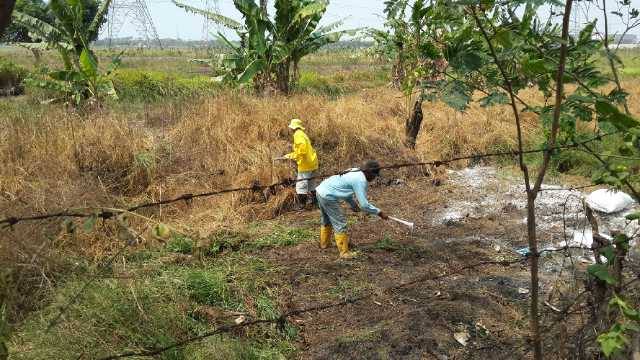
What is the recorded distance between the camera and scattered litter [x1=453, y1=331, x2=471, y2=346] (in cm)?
378

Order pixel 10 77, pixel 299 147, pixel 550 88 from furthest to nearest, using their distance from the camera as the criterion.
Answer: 1. pixel 10 77
2. pixel 299 147
3. pixel 550 88

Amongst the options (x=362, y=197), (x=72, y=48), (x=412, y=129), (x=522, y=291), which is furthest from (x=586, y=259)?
(x=72, y=48)

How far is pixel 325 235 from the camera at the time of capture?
5742 mm

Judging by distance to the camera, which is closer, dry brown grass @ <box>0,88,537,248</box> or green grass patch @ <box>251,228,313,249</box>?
green grass patch @ <box>251,228,313,249</box>

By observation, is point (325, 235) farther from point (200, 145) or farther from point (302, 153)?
point (200, 145)

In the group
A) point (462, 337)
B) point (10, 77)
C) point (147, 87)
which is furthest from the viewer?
point (10, 77)

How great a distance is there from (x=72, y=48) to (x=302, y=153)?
19.6 ft

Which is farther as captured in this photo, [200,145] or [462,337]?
[200,145]

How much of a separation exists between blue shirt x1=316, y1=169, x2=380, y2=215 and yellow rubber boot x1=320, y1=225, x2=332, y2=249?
1.51 ft

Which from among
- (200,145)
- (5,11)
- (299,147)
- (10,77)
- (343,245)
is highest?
(5,11)

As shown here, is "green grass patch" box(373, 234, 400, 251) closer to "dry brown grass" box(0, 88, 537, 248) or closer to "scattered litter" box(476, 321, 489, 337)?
"scattered litter" box(476, 321, 489, 337)

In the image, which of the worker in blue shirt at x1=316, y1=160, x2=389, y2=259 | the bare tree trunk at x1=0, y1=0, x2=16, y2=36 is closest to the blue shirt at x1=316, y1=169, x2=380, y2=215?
the worker in blue shirt at x1=316, y1=160, x2=389, y2=259

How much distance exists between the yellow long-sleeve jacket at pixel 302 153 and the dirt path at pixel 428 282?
657mm

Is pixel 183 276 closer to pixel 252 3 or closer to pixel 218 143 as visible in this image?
pixel 218 143
